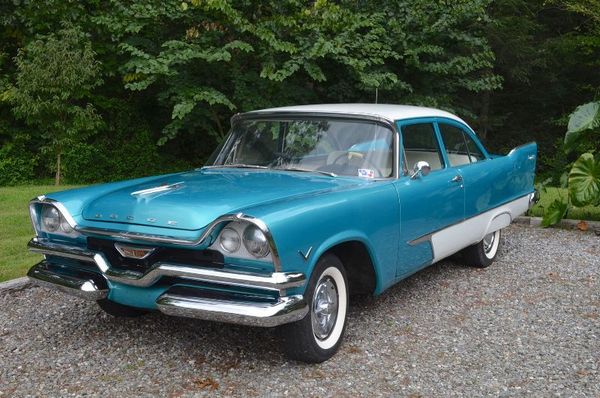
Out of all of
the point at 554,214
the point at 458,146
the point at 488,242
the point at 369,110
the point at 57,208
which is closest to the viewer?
the point at 57,208

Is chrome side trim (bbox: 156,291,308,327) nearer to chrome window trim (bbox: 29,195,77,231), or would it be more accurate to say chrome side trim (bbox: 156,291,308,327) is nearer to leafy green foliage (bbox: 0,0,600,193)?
chrome window trim (bbox: 29,195,77,231)

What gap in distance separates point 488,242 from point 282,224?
3.71 metres

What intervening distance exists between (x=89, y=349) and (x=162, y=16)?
9.44 m

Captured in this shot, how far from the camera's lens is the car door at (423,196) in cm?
460

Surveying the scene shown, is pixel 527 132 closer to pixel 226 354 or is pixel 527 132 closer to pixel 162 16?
pixel 162 16

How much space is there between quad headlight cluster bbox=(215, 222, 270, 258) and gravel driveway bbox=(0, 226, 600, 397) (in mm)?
780

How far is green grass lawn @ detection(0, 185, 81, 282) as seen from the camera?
5938 mm

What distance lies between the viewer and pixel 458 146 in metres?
5.91

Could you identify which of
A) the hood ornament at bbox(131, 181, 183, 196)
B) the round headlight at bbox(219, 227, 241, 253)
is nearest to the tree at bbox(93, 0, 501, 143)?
the hood ornament at bbox(131, 181, 183, 196)

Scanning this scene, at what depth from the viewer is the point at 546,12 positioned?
2247 cm

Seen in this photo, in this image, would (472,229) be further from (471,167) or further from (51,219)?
(51,219)

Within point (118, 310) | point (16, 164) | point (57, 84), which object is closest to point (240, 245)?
point (118, 310)

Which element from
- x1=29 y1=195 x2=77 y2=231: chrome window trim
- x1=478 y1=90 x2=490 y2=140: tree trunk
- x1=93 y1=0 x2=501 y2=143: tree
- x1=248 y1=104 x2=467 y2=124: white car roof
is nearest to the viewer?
x1=29 y1=195 x2=77 y2=231: chrome window trim

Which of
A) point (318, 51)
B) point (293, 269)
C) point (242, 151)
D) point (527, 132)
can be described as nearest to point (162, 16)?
point (318, 51)
